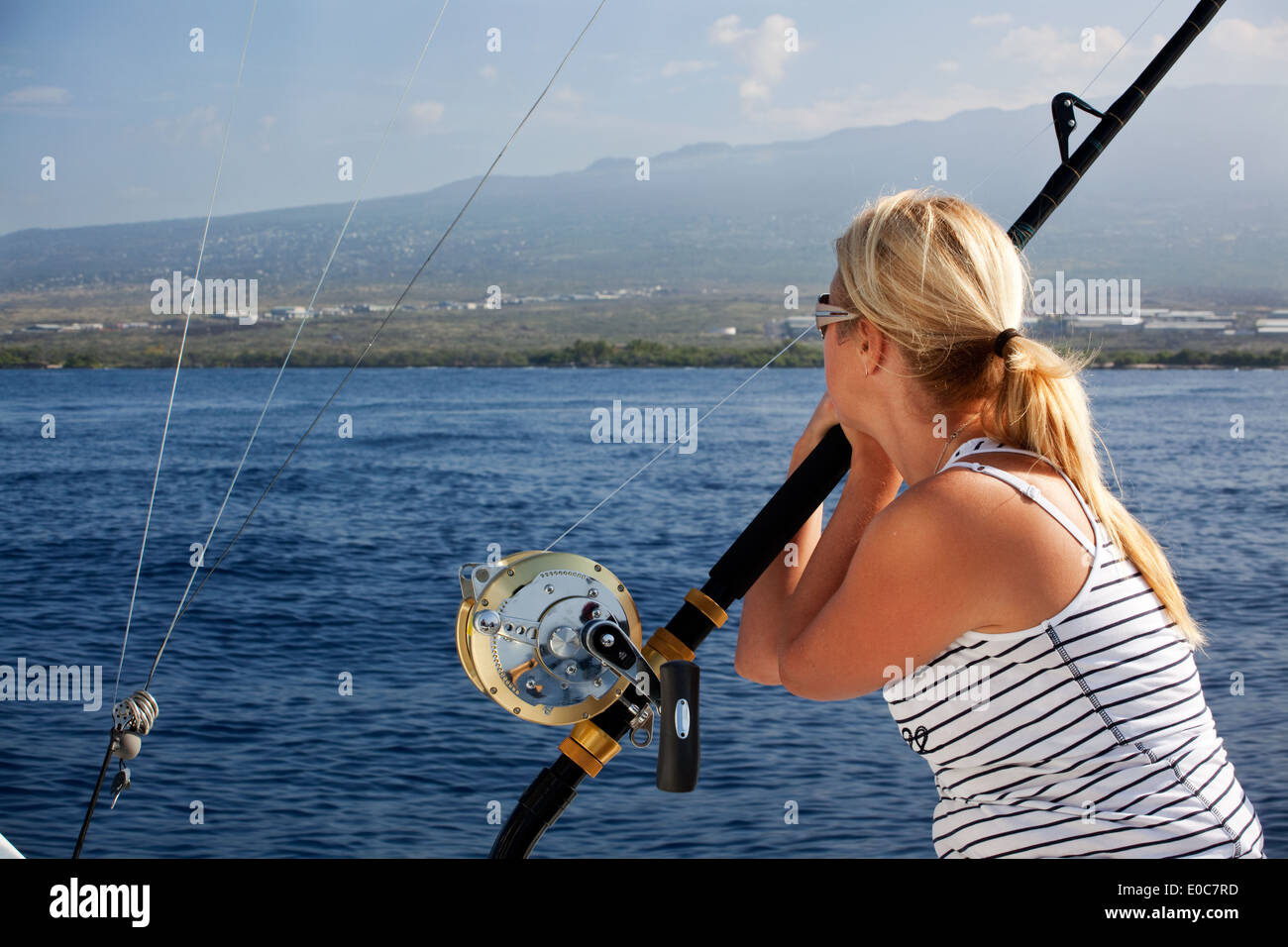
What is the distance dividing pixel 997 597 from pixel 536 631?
0.46 meters

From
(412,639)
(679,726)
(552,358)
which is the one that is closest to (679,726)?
(679,726)

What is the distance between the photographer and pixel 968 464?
1.29 meters

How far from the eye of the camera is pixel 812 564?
1.55 meters

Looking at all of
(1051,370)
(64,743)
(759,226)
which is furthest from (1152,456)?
(759,226)

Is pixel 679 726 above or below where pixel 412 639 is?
above

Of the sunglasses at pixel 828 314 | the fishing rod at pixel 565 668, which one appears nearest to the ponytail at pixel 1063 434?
the sunglasses at pixel 828 314

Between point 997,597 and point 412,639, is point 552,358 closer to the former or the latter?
point 412,639

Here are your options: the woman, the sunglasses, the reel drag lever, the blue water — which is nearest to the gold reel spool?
the reel drag lever

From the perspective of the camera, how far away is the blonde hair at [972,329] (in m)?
1.34

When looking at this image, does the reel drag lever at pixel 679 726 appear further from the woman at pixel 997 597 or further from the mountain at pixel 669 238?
the mountain at pixel 669 238

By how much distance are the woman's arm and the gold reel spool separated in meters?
0.24

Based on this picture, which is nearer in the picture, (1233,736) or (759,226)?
(1233,736)

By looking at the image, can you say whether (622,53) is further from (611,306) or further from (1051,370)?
(1051,370)

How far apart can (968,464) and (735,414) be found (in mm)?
42467
